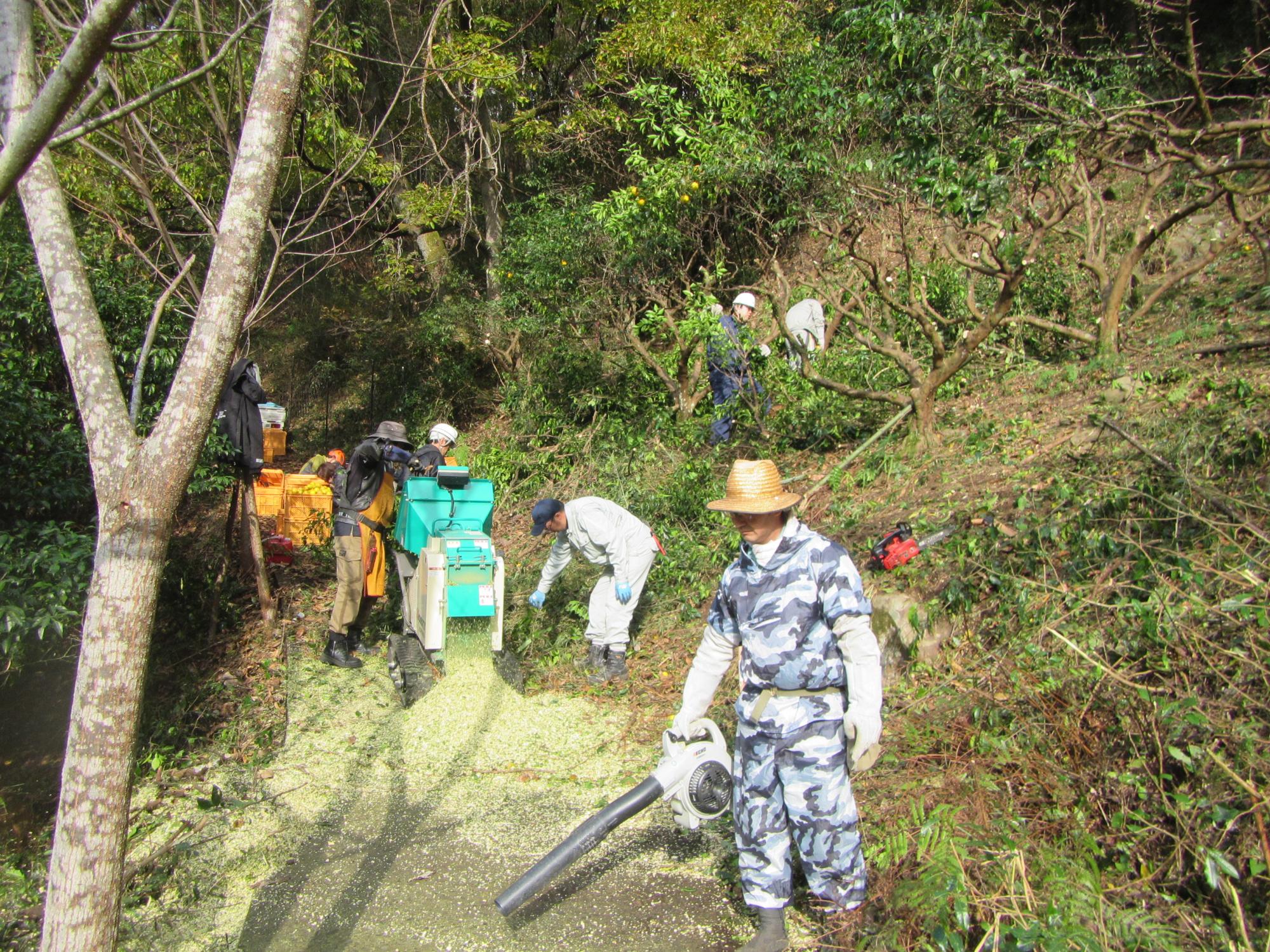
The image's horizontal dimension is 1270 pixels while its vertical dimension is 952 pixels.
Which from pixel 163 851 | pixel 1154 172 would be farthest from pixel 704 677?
pixel 1154 172

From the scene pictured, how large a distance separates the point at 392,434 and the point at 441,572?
127 centimetres

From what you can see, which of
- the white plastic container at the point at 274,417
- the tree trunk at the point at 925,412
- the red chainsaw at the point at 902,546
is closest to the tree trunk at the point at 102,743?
the red chainsaw at the point at 902,546

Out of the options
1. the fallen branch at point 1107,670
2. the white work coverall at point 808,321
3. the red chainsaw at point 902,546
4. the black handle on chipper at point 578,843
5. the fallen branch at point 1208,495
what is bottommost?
the black handle on chipper at point 578,843

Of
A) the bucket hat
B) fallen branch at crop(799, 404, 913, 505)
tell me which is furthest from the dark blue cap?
fallen branch at crop(799, 404, 913, 505)

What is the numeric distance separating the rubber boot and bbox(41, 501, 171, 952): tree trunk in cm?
466

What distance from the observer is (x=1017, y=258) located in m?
8.40

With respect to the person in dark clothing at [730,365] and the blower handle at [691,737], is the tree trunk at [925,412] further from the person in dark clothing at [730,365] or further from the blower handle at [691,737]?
the blower handle at [691,737]

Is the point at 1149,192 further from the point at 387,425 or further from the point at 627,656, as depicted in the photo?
the point at 387,425

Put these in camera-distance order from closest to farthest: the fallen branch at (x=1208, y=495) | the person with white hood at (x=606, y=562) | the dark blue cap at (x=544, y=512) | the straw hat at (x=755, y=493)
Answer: the straw hat at (x=755, y=493), the fallen branch at (x=1208, y=495), the dark blue cap at (x=544, y=512), the person with white hood at (x=606, y=562)

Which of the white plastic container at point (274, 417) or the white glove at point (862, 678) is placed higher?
the white glove at point (862, 678)

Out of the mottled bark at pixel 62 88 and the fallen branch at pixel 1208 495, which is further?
the fallen branch at pixel 1208 495

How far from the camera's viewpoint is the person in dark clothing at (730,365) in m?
8.75

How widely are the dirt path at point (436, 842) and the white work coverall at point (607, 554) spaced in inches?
23.3

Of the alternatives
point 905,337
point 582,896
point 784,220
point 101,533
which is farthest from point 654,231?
point 101,533
